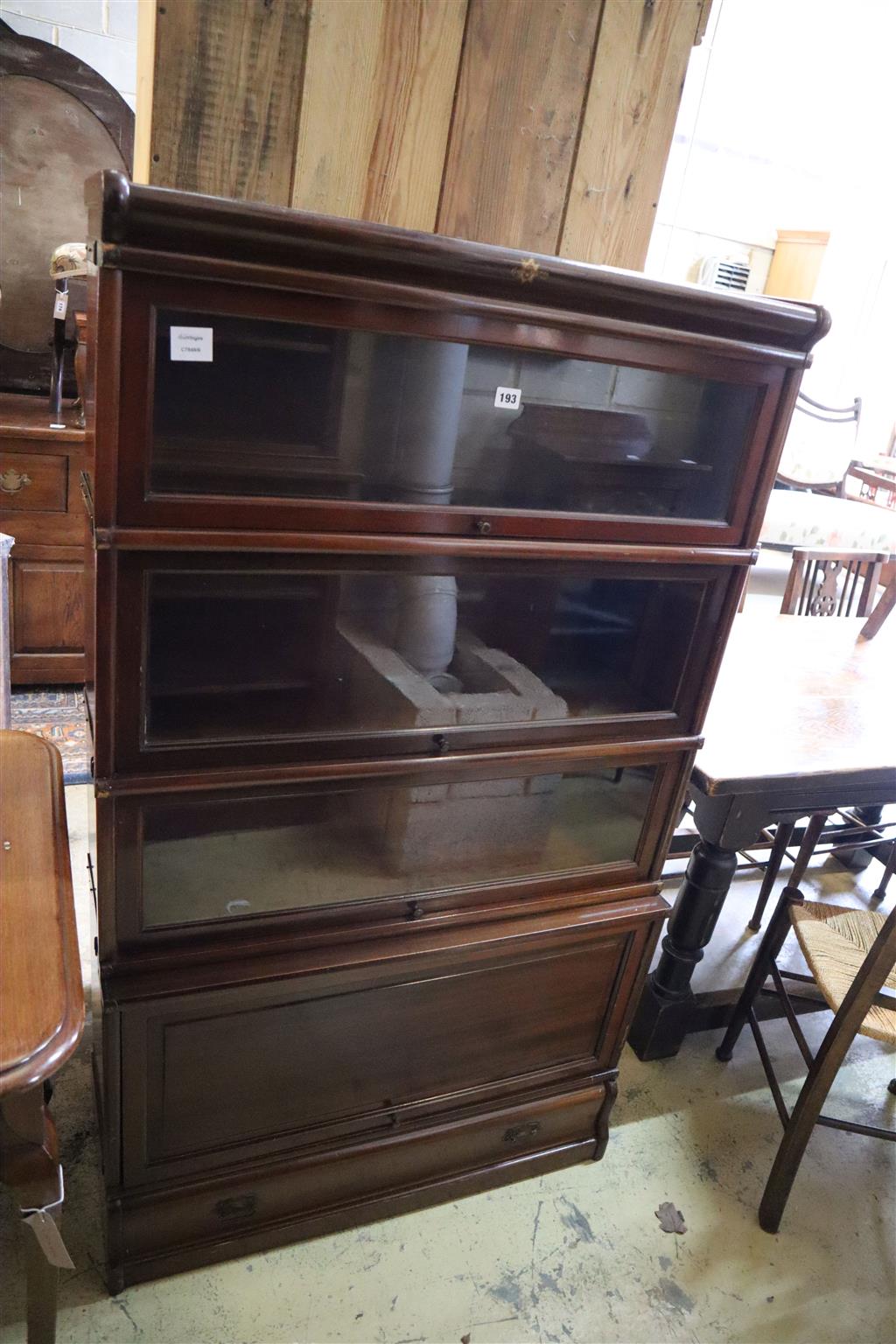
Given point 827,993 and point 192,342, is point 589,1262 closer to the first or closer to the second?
point 827,993

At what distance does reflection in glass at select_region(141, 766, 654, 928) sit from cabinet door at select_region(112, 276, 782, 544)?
41cm

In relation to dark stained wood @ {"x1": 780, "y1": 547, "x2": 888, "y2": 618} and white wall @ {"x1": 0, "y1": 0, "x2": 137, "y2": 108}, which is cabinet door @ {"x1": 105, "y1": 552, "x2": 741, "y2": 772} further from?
white wall @ {"x1": 0, "y1": 0, "x2": 137, "y2": 108}

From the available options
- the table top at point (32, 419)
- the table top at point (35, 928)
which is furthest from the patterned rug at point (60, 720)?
the table top at point (35, 928)

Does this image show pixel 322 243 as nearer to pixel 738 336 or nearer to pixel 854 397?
pixel 738 336

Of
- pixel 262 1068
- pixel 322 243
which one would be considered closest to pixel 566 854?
pixel 262 1068

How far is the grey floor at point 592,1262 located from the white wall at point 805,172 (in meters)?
3.28

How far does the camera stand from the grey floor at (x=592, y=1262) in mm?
1403

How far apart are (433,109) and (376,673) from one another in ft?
2.49

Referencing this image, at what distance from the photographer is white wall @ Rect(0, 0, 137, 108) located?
8.82 feet

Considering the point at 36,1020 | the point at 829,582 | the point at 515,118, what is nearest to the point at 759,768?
the point at 515,118

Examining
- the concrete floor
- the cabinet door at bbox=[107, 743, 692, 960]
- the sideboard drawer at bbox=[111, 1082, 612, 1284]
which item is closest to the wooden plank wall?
the cabinet door at bbox=[107, 743, 692, 960]

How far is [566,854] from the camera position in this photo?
4.92ft

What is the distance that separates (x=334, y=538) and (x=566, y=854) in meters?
0.72

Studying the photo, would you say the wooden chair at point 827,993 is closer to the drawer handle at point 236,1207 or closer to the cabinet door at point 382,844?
the cabinet door at point 382,844
